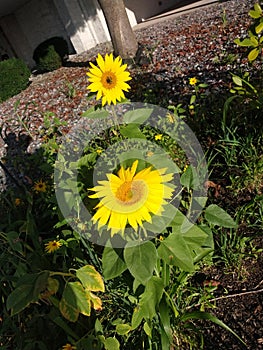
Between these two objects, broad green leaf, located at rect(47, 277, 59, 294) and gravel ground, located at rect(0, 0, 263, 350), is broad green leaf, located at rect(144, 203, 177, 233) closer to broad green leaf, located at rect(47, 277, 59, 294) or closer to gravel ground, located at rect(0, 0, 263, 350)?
broad green leaf, located at rect(47, 277, 59, 294)

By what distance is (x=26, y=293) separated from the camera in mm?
938

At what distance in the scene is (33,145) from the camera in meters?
4.10

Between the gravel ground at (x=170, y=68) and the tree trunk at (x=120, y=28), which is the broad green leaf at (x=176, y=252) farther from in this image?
the tree trunk at (x=120, y=28)

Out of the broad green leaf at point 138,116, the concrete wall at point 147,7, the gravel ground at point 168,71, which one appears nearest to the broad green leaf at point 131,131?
the broad green leaf at point 138,116

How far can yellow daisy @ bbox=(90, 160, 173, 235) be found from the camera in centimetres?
92

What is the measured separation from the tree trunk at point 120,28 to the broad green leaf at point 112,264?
5.53 metres

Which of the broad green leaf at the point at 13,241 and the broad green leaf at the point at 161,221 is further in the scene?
the broad green leaf at the point at 13,241

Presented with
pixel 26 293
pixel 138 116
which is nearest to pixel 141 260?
pixel 26 293

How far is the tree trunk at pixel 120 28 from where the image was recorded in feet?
19.5

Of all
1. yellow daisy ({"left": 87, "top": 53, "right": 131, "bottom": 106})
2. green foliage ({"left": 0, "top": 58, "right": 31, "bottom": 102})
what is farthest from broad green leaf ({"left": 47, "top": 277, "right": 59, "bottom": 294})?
green foliage ({"left": 0, "top": 58, "right": 31, "bottom": 102})

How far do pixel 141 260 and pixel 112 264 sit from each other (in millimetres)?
127

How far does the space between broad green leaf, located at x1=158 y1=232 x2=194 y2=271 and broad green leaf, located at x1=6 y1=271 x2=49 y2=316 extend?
41cm

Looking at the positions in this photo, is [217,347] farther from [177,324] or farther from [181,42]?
[181,42]

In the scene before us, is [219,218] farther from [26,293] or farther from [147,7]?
[147,7]
